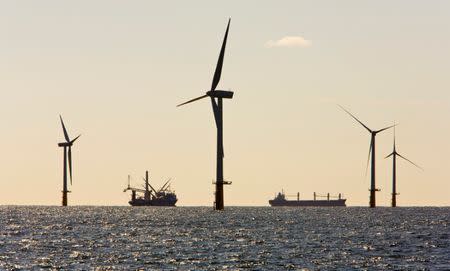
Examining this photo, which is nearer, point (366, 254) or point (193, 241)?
point (366, 254)

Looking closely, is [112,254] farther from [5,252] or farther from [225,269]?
[225,269]

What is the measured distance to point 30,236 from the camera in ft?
541

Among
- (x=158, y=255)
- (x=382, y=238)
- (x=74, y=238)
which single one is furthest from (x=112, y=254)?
(x=382, y=238)

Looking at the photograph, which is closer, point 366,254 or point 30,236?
point 366,254

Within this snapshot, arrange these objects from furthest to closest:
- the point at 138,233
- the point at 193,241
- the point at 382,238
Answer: the point at 138,233, the point at 382,238, the point at 193,241

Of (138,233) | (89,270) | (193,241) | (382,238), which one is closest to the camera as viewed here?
(89,270)

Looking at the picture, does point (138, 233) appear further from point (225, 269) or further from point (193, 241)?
point (225, 269)

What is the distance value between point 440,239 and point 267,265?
5487 centimetres

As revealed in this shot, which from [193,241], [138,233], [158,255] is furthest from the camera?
[138,233]

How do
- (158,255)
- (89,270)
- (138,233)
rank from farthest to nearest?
1. (138,233)
2. (158,255)
3. (89,270)

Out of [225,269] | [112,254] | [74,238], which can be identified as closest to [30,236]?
[74,238]

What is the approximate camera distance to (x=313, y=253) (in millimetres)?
122812

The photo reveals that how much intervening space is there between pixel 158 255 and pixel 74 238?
41.0m

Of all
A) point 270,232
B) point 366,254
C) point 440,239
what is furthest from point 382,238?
point 366,254
